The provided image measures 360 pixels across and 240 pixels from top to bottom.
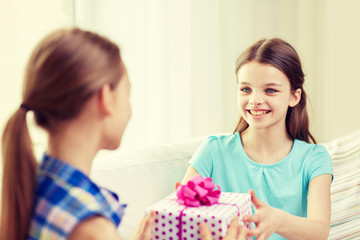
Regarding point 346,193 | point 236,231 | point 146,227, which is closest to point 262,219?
point 236,231

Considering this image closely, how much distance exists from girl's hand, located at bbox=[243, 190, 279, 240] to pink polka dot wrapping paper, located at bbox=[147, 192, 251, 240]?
0.04 m

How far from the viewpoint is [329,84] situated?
9.27 feet

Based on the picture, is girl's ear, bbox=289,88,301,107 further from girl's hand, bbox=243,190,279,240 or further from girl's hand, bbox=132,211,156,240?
girl's hand, bbox=132,211,156,240

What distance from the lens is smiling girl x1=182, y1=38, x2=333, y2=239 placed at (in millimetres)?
1455

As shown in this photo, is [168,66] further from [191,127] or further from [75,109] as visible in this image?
[75,109]

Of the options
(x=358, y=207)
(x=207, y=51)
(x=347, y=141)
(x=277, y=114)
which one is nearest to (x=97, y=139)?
(x=277, y=114)

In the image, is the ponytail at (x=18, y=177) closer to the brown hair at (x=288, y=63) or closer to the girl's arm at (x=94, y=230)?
the girl's arm at (x=94, y=230)

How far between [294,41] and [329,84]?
317 mm

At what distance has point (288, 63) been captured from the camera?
4.91 feet

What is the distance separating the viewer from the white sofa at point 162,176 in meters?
1.52

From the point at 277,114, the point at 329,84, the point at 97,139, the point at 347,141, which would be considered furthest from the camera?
the point at 329,84

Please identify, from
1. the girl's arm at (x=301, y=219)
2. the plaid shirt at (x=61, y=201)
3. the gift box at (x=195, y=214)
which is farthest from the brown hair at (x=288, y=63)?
the plaid shirt at (x=61, y=201)

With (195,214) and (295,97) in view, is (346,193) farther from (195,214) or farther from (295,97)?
(195,214)

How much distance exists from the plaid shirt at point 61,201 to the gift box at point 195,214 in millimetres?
187
